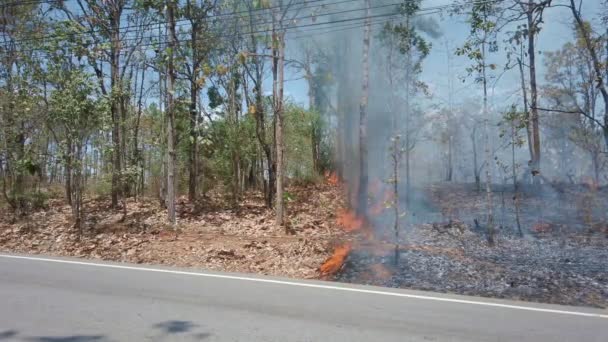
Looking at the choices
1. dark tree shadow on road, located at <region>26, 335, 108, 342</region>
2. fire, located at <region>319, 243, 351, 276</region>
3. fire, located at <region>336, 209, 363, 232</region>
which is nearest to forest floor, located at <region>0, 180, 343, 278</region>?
fire, located at <region>319, 243, 351, 276</region>

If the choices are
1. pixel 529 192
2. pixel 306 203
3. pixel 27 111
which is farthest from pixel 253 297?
pixel 529 192

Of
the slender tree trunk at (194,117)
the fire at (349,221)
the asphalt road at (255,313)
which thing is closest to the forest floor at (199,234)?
the fire at (349,221)

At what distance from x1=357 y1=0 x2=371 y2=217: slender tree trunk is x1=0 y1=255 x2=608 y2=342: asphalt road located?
5.14 metres

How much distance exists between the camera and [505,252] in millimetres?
9875

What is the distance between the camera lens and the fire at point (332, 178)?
13791 millimetres

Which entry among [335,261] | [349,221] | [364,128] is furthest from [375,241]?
[364,128]

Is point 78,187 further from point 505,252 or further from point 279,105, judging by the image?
point 505,252

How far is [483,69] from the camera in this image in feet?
35.7

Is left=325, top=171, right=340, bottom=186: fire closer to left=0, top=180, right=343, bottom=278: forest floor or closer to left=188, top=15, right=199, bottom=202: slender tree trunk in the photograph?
left=0, top=180, right=343, bottom=278: forest floor

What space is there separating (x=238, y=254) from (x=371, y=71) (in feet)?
20.4

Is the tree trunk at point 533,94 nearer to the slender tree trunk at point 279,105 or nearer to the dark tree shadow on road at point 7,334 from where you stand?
the slender tree trunk at point 279,105

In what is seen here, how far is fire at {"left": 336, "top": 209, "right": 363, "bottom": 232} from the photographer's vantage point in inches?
464

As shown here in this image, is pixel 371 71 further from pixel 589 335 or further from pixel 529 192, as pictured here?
pixel 589 335

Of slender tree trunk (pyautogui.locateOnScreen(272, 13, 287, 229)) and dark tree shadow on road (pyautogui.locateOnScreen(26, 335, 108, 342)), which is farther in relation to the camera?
slender tree trunk (pyautogui.locateOnScreen(272, 13, 287, 229))
